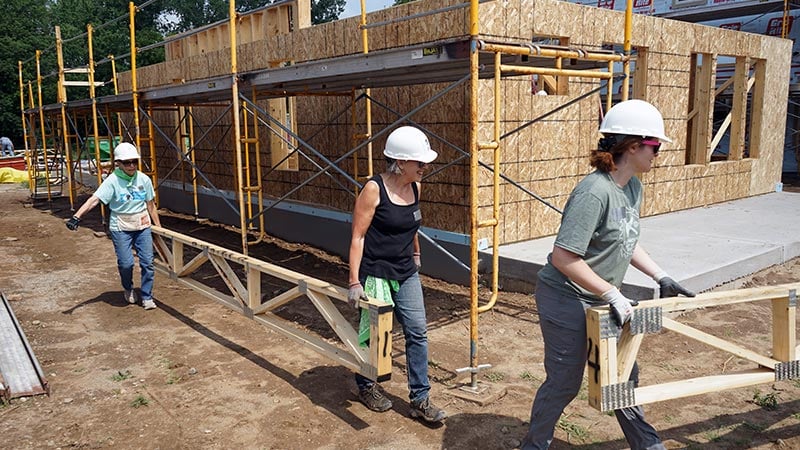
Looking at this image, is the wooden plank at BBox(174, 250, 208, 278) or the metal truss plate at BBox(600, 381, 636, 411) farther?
the wooden plank at BBox(174, 250, 208, 278)

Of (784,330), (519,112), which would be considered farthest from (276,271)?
(519,112)

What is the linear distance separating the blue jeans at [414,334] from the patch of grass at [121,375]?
95.5 inches

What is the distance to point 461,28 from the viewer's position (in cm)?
763

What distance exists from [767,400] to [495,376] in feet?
6.52

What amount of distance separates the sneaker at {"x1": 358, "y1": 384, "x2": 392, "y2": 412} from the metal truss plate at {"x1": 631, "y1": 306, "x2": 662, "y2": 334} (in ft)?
6.88

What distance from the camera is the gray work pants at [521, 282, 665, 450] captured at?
3088 mm

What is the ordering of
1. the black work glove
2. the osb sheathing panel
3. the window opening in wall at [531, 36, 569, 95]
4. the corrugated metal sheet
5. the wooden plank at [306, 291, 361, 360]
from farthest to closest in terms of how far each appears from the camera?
1. the window opening in wall at [531, 36, 569, 95]
2. the osb sheathing panel
3. the corrugated metal sheet
4. the wooden plank at [306, 291, 361, 360]
5. the black work glove

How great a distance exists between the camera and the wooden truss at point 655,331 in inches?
116

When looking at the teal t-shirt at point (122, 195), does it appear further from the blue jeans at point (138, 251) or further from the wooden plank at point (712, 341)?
the wooden plank at point (712, 341)

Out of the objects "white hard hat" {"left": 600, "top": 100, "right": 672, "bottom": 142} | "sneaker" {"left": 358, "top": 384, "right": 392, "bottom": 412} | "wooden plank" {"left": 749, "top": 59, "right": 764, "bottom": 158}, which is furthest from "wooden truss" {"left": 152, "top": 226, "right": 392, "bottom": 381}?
"wooden plank" {"left": 749, "top": 59, "right": 764, "bottom": 158}

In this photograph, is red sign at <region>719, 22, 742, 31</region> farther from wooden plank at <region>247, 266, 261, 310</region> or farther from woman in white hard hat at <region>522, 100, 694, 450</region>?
woman in white hard hat at <region>522, 100, 694, 450</region>

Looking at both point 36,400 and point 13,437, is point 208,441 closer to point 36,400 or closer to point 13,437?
point 13,437

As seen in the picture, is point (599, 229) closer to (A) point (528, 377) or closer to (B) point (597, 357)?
(B) point (597, 357)

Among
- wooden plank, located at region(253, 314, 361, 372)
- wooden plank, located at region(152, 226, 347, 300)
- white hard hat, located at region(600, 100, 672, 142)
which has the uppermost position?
white hard hat, located at region(600, 100, 672, 142)
